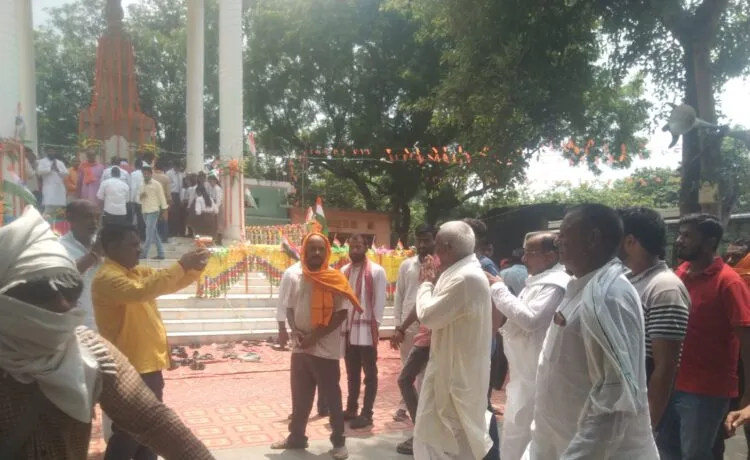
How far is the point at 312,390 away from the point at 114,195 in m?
7.47

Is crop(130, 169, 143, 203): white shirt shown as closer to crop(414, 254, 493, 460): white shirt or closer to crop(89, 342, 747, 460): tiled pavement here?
crop(89, 342, 747, 460): tiled pavement

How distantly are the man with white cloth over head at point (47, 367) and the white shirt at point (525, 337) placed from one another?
2.51 m

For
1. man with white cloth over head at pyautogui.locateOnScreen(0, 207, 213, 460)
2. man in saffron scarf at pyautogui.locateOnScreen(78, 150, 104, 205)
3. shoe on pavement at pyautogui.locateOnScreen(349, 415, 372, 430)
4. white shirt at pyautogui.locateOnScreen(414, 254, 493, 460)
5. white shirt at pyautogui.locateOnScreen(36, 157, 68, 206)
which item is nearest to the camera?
man with white cloth over head at pyautogui.locateOnScreen(0, 207, 213, 460)

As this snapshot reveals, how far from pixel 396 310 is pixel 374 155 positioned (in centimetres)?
1757

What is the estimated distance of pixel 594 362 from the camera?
2.21m

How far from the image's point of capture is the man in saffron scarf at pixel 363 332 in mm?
5785

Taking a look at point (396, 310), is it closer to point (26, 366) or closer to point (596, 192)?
point (26, 366)

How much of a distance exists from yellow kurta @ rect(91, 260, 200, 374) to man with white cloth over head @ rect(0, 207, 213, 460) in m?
1.76

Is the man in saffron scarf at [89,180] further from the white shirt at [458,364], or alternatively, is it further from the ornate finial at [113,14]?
the white shirt at [458,364]

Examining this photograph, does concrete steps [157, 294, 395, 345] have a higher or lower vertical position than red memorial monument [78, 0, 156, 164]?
lower

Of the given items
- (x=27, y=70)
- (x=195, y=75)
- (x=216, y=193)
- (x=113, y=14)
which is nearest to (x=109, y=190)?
(x=216, y=193)

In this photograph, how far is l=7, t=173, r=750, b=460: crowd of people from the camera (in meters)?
1.62

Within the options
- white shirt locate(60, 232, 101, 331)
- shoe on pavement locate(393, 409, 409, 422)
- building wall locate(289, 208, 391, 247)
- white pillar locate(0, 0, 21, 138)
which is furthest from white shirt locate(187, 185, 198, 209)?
white shirt locate(60, 232, 101, 331)

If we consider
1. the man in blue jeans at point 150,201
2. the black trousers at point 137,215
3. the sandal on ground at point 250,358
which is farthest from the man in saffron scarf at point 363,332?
the man in blue jeans at point 150,201
